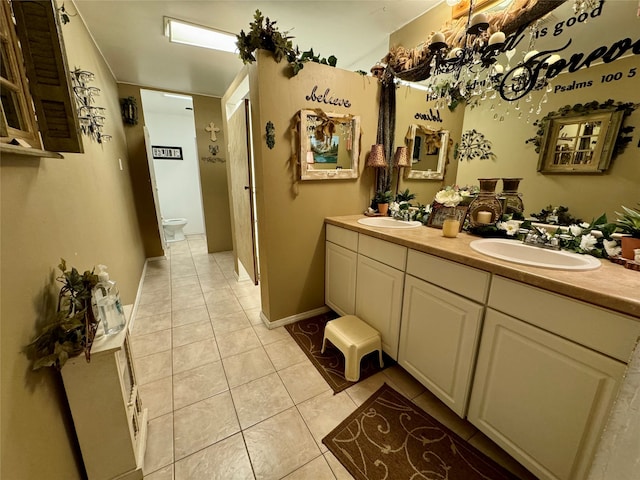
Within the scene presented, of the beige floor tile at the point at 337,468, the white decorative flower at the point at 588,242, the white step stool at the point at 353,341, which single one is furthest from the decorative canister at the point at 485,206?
the beige floor tile at the point at 337,468

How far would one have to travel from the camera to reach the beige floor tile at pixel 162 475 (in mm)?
1079

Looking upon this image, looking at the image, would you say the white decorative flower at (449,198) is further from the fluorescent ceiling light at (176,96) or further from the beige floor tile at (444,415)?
the fluorescent ceiling light at (176,96)

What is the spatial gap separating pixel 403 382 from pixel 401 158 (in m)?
1.73

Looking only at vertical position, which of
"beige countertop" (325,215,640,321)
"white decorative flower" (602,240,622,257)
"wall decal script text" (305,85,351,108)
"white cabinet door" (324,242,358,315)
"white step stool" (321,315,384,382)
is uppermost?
"wall decal script text" (305,85,351,108)

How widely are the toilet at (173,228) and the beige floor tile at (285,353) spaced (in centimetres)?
379

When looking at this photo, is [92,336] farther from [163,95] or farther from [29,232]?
[163,95]

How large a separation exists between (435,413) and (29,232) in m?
2.03

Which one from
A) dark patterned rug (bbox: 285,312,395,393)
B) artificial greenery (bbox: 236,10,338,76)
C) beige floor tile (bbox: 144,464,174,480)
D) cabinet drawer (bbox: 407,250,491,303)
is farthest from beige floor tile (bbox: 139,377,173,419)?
artificial greenery (bbox: 236,10,338,76)

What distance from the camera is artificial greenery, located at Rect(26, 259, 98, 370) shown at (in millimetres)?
815

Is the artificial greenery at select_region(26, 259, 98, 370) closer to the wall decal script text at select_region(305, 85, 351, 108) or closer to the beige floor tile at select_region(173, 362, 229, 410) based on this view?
the beige floor tile at select_region(173, 362, 229, 410)

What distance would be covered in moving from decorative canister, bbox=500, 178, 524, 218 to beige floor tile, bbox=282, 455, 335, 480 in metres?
1.65

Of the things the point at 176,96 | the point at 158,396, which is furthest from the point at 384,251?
the point at 176,96

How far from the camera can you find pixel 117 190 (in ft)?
8.16

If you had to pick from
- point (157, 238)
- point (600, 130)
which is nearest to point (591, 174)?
point (600, 130)
